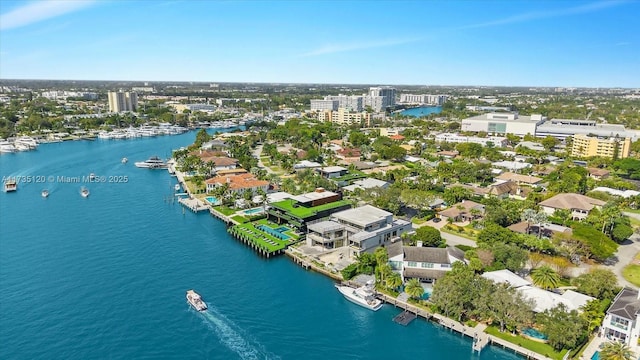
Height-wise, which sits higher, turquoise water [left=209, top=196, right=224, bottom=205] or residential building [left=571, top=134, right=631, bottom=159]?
residential building [left=571, top=134, right=631, bottom=159]

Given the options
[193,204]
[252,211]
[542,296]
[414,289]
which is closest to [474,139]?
[252,211]

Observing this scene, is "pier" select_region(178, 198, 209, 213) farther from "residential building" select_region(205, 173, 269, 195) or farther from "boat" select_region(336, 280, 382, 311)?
"boat" select_region(336, 280, 382, 311)

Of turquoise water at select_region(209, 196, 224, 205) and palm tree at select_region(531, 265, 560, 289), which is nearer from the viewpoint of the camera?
palm tree at select_region(531, 265, 560, 289)

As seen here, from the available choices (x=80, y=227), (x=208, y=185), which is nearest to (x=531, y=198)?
(x=208, y=185)

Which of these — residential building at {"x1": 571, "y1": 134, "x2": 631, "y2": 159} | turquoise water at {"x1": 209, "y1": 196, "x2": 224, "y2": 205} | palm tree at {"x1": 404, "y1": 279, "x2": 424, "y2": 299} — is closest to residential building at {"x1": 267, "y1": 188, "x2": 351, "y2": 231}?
turquoise water at {"x1": 209, "y1": 196, "x2": 224, "y2": 205}

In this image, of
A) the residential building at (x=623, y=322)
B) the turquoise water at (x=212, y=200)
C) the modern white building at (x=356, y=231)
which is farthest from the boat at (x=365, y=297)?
the turquoise water at (x=212, y=200)

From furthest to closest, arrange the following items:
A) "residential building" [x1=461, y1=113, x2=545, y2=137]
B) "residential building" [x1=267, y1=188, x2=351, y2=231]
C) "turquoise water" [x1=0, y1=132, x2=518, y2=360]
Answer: "residential building" [x1=461, y1=113, x2=545, y2=137] → "residential building" [x1=267, y1=188, x2=351, y2=231] → "turquoise water" [x1=0, y1=132, x2=518, y2=360]

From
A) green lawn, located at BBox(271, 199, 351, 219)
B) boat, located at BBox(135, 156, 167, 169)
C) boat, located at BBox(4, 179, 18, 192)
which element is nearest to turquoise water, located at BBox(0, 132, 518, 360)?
green lawn, located at BBox(271, 199, 351, 219)

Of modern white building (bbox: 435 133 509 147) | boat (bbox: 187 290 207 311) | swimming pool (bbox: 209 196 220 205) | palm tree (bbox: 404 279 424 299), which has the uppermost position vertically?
modern white building (bbox: 435 133 509 147)

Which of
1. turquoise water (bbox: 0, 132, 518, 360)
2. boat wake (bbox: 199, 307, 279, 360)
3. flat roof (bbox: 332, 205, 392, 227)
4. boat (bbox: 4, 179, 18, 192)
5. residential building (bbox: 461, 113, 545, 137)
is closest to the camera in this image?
boat wake (bbox: 199, 307, 279, 360)
